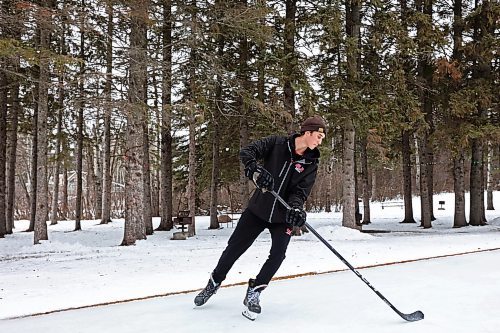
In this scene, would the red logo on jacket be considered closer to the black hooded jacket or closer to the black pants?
the black hooded jacket

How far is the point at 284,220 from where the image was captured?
149 inches

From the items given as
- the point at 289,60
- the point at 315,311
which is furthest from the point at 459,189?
the point at 315,311

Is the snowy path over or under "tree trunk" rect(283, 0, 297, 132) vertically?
under

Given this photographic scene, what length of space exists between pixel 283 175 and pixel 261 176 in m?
0.31

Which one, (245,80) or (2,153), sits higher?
(245,80)

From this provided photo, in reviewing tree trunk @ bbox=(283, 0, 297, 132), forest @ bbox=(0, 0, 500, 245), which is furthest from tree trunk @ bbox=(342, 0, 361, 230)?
tree trunk @ bbox=(283, 0, 297, 132)

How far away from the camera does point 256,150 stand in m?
3.91

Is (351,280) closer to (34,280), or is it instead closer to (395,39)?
(34,280)

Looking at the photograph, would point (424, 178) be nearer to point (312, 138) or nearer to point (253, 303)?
point (312, 138)

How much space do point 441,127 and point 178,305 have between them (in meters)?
13.2

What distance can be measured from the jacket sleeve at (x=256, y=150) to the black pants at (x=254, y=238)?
458mm

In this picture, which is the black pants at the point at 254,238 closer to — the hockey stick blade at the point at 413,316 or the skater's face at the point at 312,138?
the skater's face at the point at 312,138

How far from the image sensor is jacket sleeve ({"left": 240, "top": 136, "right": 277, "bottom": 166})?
12.3ft

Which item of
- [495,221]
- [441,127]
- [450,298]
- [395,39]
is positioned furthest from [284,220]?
[495,221]
